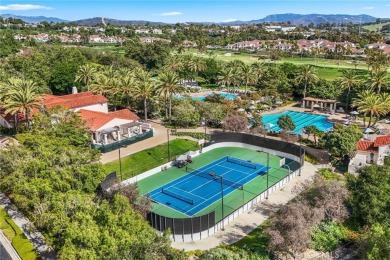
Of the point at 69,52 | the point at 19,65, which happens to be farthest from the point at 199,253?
the point at 69,52

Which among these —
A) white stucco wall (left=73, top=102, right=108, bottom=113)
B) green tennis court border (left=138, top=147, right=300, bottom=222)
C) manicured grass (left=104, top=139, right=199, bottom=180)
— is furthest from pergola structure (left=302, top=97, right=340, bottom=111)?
white stucco wall (left=73, top=102, right=108, bottom=113)

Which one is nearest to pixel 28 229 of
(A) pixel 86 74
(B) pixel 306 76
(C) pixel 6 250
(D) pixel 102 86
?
(C) pixel 6 250

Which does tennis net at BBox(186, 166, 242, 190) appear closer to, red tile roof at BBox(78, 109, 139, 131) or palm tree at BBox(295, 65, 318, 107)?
red tile roof at BBox(78, 109, 139, 131)

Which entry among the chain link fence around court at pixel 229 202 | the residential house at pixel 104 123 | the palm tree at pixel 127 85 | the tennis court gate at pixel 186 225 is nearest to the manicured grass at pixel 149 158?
the chain link fence around court at pixel 229 202

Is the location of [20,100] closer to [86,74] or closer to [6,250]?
[86,74]

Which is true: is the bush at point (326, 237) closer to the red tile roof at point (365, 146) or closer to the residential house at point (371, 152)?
the residential house at point (371, 152)

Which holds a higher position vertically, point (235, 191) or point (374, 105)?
point (374, 105)
